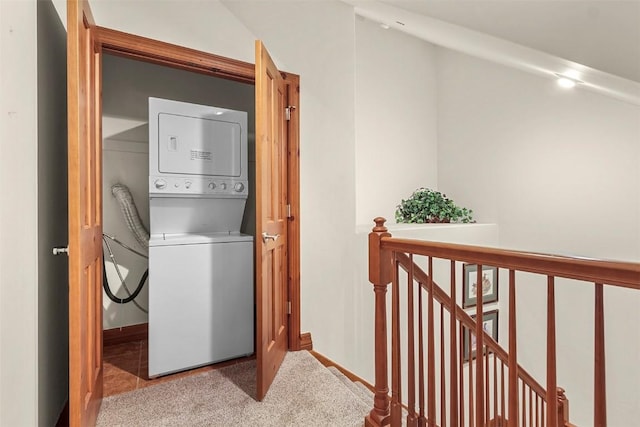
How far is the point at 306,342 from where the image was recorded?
2.50 m

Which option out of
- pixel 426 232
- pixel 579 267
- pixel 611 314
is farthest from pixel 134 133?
pixel 611 314

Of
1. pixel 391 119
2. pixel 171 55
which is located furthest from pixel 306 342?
pixel 391 119

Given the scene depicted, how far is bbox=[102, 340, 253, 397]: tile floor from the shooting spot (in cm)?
207

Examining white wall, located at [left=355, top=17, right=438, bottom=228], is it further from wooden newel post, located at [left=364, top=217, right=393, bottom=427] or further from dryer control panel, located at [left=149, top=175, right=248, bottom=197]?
wooden newel post, located at [left=364, top=217, right=393, bottom=427]

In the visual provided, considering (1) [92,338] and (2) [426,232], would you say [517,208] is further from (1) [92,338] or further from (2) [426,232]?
(1) [92,338]

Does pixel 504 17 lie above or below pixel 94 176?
above

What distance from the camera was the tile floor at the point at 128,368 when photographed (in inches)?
81.5

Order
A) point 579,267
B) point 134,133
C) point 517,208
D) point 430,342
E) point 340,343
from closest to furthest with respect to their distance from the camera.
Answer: point 579,267, point 430,342, point 340,343, point 134,133, point 517,208

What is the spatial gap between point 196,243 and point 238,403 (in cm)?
96

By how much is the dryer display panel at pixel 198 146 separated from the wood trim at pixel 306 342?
125cm

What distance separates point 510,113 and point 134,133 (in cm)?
378

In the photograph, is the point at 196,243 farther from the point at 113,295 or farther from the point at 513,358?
the point at 513,358

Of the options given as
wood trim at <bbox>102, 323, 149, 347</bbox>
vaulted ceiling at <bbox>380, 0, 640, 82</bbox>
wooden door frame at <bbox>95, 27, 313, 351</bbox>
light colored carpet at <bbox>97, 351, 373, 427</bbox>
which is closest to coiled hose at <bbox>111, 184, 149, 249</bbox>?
wood trim at <bbox>102, 323, 149, 347</bbox>

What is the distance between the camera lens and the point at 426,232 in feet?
10.0
